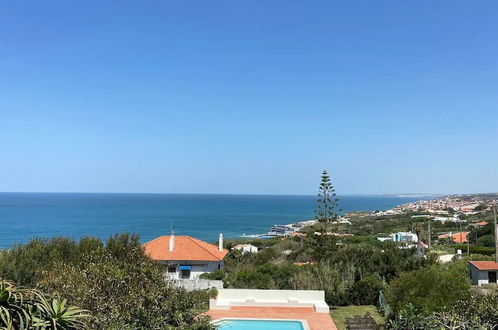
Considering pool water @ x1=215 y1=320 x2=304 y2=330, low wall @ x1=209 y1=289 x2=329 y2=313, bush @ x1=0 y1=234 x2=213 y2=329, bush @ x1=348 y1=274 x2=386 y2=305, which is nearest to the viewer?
bush @ x1=0 y1=234 x2=213 y2=329

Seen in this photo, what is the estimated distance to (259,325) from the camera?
43.3 feet

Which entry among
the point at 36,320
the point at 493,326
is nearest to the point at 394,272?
the point at 493,326

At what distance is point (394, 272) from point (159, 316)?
13.5 meters

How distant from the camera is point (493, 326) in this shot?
750 cm

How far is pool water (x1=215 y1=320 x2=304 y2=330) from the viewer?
1289cm

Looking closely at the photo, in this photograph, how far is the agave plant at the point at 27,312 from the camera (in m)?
4.14

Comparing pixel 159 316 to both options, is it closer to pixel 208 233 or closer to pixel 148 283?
pixel 148 283

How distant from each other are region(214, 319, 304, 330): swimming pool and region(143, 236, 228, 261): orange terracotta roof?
33.1 ft

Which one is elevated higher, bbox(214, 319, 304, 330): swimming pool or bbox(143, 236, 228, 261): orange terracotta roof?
bbox(143, 236, 228, 261): orange terracotta roof

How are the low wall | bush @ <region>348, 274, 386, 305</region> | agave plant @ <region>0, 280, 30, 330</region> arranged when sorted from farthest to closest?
bush @ <region>348, 274, 386, 305</region>
the low wall
agave plant @ <region>0, 280, 30, 330</region>

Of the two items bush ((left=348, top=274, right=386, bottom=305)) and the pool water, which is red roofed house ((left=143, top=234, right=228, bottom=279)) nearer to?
bush ((left=348, top=274, right=386, bottom=305))

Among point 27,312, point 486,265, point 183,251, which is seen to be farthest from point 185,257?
point 27,312

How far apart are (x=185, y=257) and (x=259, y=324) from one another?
10.7 m

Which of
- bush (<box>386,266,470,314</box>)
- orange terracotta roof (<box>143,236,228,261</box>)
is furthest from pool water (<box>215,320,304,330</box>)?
orange terracotta roof (<box>143,236,228,261</box>)
